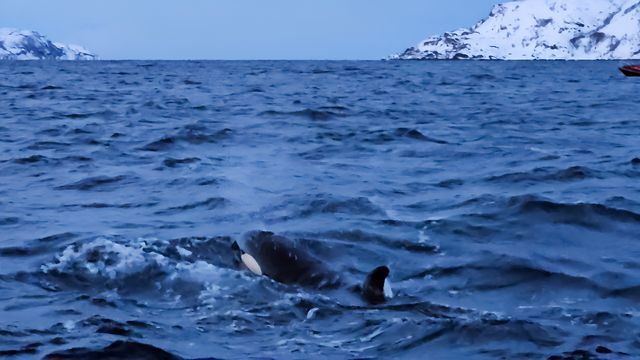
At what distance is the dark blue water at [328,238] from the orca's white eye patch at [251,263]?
5.3 inches

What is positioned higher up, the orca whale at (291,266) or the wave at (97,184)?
the wave at (97,184)

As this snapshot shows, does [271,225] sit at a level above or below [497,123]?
below

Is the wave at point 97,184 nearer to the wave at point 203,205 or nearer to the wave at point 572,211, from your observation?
the wave at point 203,205

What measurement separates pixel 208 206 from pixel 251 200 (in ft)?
2.29

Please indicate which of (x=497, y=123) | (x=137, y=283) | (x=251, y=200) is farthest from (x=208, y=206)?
(x=497, y=123)

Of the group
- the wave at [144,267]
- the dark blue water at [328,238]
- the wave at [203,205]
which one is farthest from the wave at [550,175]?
the wave at [144,267]

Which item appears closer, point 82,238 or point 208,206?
point 82,238

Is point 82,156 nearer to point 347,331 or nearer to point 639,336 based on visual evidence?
point 347,331

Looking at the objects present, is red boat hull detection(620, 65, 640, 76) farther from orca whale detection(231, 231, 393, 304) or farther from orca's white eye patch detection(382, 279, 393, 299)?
orca's white eye patch detection(382, 279, 393, 299)

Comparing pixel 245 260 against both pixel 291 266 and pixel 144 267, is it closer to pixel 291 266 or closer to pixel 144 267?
pixel 291 266

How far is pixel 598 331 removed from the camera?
6781 mm

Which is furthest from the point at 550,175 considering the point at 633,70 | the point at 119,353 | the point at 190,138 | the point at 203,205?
the point at 633,70

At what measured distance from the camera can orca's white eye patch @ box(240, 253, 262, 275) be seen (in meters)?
8.64

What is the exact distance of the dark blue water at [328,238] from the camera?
21.9ft
